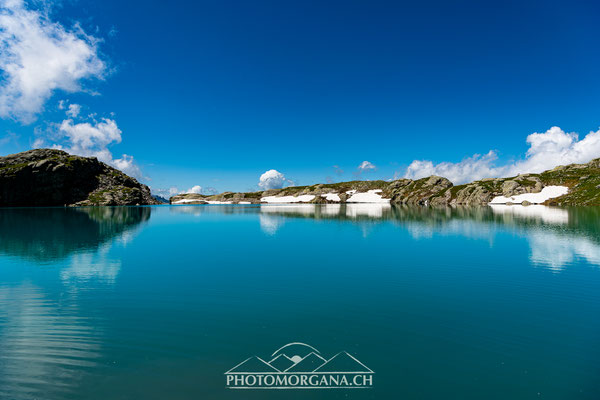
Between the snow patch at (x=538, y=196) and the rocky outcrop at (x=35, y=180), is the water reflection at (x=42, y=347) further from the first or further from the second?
the rocky outcrop at (x=35, y=180)

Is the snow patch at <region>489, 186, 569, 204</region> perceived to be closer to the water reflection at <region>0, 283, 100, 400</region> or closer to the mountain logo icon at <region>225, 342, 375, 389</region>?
the mountain logo icon at <region>225, 342, 375, 389</region>

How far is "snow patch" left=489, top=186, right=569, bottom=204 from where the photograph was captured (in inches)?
6319

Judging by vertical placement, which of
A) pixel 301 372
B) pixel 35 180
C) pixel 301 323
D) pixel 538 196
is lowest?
pixel 301 372

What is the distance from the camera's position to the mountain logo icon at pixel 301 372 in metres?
8.63

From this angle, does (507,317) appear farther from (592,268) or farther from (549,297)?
(592,268)

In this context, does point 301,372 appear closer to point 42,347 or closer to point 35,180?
point 42,347

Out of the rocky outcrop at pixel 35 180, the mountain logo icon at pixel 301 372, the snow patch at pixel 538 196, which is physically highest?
the rocky outcrop at pixel 35 180

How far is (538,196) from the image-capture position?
6594 inches

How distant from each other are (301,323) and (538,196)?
21726cm

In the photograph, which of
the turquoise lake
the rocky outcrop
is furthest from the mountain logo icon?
the rocky outcrop

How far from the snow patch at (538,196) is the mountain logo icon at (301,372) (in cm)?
20812

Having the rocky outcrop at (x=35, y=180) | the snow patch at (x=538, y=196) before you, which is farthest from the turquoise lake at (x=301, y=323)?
the rocky outcrop at (x=35, y=180)

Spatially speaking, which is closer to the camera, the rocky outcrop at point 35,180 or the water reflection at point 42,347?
the water reflection at point 42,347

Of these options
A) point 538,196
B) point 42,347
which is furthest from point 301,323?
point 538,196
